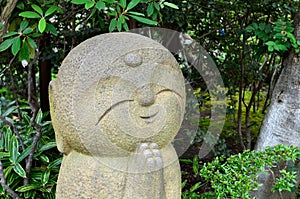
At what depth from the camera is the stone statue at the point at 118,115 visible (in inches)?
63.0

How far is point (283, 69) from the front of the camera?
9.92 ft

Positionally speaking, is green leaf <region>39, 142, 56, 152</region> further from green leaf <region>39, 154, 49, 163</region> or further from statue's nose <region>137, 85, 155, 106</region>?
statue's nose <region>137, 85, 155, 106</region>

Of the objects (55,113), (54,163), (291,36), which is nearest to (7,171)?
(54,163)

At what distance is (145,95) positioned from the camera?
1604 millimetres

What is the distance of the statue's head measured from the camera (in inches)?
62.9

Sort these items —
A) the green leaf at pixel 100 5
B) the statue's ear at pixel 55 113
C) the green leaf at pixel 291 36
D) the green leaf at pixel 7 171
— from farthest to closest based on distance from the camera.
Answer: the green leaf at pixel 7 171 < the green leaf at pixel 291 36 < the green leaf at pixel 100 5 < the statue's ear at pixel 55 113

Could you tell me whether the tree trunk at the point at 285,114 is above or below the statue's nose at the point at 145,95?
below

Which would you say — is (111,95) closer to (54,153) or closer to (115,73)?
(115,73)

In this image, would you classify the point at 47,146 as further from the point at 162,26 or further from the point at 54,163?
the point at 162,26

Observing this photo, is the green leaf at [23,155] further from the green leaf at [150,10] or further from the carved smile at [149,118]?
the carved smile at [149,118]

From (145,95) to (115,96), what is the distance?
0.43ft

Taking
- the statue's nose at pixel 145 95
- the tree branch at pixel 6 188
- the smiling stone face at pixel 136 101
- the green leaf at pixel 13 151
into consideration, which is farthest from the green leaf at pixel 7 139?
the statue's nose at pixel 145 95

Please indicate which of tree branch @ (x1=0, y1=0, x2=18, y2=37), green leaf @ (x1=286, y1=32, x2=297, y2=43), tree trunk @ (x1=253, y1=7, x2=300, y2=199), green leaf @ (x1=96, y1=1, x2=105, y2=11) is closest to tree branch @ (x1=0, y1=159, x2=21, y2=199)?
tree branch @ (x1=0, y1=0, x2=18, y2=37)

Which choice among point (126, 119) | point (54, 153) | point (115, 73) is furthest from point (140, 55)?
point (54, 153)
